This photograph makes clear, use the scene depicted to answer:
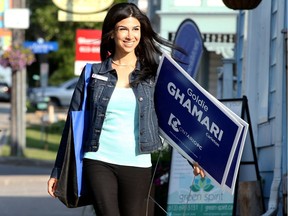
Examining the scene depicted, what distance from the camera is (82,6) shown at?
766 inches

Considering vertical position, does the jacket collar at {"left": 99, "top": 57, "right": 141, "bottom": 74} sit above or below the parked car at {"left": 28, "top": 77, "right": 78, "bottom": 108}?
above

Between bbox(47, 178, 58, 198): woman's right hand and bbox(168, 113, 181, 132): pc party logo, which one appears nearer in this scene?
Answer: bbox(47, 178, 58, 198): woman's right hand

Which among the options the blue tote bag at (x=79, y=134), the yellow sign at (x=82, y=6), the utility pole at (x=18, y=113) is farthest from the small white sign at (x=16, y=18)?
the blue tote bag at (x=79, y=134)

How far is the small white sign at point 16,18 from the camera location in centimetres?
2350

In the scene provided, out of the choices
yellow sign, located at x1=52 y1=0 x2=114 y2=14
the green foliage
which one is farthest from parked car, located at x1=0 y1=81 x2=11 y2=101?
yellow sign, located at x1=52 y1=0 x2=114 y2=14

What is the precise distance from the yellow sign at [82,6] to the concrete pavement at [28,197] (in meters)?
3.18

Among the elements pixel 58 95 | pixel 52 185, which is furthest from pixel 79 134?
pixel 58 95

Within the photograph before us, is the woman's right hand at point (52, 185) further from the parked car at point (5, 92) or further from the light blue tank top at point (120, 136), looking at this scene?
the parked car at point (5, 92)

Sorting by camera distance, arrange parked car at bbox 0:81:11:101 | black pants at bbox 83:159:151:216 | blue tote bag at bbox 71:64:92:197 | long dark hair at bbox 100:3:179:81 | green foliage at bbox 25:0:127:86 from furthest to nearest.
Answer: parked car at bbox 0:81:11:101, green foliage at bbox 25:0:127:86, long dark hair at bbox 100:3:179:81, blue tote bag at bbox 71:64:92:197, black pants at bbox 83:159:151:216

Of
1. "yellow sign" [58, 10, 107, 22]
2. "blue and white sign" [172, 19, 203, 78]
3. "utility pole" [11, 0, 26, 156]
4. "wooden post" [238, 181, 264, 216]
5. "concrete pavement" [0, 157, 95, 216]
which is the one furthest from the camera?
"utility pole" [11, 0, 26, 156]

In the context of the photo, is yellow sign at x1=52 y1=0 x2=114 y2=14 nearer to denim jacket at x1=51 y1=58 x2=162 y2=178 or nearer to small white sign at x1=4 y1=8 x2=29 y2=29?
small white sign at x1=4 y1=8 x2=29 y2=29

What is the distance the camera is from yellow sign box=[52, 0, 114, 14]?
1931cm

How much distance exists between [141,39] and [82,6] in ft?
43.4

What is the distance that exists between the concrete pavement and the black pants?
124 inches
